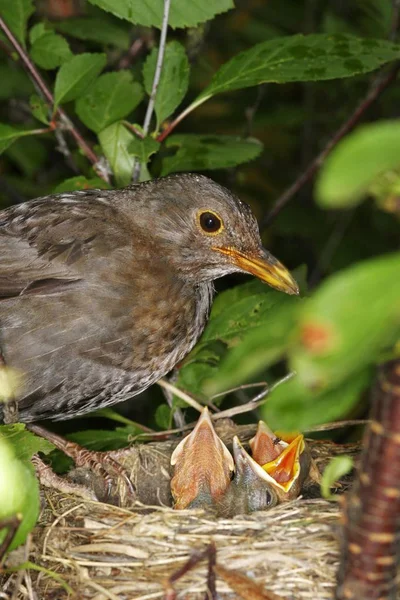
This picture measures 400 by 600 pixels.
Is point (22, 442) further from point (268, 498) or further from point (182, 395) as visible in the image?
point (182, 395)

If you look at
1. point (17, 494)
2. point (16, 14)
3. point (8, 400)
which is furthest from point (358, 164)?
point (16, 14)

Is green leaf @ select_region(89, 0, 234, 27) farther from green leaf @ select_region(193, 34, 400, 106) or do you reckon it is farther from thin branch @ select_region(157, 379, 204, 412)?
thin branch @ select_region(157, 379, 204, 412)

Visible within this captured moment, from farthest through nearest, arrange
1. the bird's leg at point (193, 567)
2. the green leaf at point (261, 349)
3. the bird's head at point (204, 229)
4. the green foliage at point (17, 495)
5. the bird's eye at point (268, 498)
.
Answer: the bird's head at point (204, 229) < the bird's eye at point (268, 498) < the bird's leg at point (193, 567) < the green foliage at point (17, 495) < the green leaf at point (261, 349)

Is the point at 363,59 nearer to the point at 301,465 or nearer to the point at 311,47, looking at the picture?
the point at 311,47

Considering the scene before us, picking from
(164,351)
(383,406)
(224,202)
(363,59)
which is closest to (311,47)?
(363,59)

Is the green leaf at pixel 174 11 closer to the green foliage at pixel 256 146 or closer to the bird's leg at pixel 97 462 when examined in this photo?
the green foliage at pixel 256 146

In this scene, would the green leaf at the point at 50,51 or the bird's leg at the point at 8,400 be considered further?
the green leaf at the point at 50,51

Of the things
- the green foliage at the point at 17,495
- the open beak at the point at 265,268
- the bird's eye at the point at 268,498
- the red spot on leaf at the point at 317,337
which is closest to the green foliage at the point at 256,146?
the red spot on leaf at the point at 317,337

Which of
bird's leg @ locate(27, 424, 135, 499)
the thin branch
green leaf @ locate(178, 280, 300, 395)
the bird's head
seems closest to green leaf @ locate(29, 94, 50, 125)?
the bird's head
